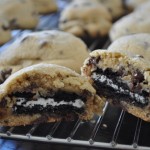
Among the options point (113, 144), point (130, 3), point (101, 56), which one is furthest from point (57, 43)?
point (130, 3)

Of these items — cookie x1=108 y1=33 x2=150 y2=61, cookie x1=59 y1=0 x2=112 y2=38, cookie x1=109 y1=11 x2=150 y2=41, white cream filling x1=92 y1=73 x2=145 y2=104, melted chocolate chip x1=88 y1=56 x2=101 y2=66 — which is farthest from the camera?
cookie x1=59 y1=0 x2=112 y2=38

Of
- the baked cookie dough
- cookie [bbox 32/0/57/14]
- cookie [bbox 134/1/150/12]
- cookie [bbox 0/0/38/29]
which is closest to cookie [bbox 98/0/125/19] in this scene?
cookie [bbox 134/1/150/12]

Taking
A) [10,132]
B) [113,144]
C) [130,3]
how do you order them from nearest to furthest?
1. [113,144]
2. [10,132]
3. [130,3]

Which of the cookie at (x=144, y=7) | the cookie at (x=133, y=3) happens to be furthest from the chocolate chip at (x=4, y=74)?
the cookie at (x=133, y=3)

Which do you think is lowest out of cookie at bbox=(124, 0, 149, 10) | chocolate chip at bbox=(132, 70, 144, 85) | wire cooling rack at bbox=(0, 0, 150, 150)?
cookie at bbox=(124, 0, 149, 10)

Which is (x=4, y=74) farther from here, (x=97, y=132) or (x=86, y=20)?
(x=86, y=20)

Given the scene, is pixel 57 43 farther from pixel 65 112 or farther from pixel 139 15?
pixel 139 15

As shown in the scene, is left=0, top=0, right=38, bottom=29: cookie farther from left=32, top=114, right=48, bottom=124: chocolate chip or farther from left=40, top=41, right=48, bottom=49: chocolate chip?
left=32, top=114, right=48, bottom=124: chocolate chip
